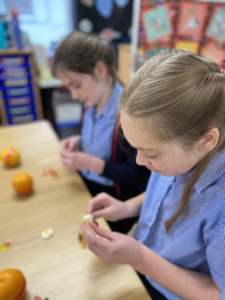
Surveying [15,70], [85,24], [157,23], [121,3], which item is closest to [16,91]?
[15,70]

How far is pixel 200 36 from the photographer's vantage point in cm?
111

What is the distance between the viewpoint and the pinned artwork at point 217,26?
100 centimetres

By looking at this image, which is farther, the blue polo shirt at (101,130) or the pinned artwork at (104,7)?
the pinned artwork at (104,7)

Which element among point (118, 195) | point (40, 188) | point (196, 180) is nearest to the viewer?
point (196, 180)

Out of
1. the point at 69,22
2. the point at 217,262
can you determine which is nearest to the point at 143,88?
the point at 217,262

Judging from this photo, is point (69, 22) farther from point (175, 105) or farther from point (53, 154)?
point (175, 105)

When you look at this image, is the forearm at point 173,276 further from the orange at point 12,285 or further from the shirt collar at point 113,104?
the shirt collar at point 113,104

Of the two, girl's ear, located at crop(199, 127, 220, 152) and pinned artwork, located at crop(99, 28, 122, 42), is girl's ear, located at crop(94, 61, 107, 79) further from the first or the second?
pinned artwork, located at crop(99, 28, 122, 42)

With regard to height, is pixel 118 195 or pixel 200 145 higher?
pixel 200 145

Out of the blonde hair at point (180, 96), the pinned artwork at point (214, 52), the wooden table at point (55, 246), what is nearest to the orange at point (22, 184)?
the wooden table at point (55, 246)

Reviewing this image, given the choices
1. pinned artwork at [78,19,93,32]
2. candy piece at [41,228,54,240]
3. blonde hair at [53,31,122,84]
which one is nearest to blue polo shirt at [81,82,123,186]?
blonde hair at [53,31,122,84]

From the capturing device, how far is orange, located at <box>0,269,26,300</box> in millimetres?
485

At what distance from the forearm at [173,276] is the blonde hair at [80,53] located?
0.68 meters

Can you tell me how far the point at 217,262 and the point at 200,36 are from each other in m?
1.05
